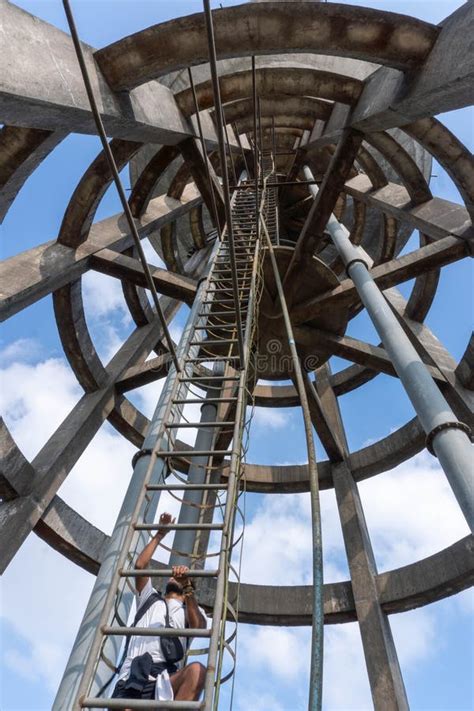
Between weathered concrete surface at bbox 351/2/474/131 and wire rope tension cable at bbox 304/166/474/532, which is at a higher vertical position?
weathered concrete surface at bbox 351/2/474/131

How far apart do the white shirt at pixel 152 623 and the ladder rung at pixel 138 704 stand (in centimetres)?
54

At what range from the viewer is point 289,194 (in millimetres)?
14070

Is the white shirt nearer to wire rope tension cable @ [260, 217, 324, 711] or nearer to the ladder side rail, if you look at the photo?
the ladder side rail

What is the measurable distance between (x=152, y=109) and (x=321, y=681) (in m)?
6.43

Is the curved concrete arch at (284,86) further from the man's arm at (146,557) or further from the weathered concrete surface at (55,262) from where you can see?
the man's arm at (146,557)

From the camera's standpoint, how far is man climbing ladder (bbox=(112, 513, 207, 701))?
2.64m

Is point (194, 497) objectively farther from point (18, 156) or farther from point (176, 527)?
point (18, 156)

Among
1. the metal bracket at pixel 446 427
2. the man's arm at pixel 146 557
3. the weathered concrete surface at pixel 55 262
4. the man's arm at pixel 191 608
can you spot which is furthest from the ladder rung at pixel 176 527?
the weathered concrete surface at pixel 55 262

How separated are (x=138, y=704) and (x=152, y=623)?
0.84 metres

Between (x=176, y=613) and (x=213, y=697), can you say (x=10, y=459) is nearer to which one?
(x=176, y=613)

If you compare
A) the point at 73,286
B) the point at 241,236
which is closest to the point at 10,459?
the point at 73,286
